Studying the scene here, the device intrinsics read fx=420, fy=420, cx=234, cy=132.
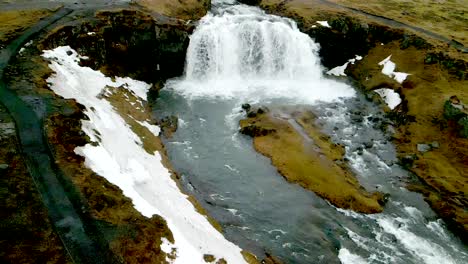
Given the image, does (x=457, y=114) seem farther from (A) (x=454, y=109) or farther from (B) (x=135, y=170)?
(B) (x=135, y=170)

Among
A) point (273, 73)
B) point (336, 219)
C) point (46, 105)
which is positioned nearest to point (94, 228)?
point (46, 105)

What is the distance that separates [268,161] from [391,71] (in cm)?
2802

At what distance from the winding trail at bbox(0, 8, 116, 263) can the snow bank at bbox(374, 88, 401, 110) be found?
40700 mm

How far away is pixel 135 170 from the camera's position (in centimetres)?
3059

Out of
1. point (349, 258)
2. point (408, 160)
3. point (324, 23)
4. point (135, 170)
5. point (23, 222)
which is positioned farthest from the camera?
point (324, 23)

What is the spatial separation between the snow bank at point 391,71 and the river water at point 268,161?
5652 millimetres

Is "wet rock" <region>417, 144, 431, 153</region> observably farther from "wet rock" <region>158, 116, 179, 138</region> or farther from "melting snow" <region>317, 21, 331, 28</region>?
"melting snow" <region>317, 21, 331, 28</region>

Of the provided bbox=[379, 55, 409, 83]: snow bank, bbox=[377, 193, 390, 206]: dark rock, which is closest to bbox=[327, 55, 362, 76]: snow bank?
bbox=[379, 55, 409, 83]: snow bank

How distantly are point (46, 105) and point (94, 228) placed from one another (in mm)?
14450

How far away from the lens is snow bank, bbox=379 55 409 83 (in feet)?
184

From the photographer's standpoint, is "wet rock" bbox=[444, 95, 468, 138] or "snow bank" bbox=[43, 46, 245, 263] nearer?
"snow bank" bbox=[43, 46, 245, 263]

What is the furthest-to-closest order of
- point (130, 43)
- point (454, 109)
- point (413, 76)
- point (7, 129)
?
point (413, 76)
point (130, 43)
point (454, 109)
point (7, 129)

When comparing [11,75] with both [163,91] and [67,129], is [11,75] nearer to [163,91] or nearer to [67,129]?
[67,129]

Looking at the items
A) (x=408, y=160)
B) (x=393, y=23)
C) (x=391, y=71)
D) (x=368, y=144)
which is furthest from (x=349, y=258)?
(x=393, y=23)
